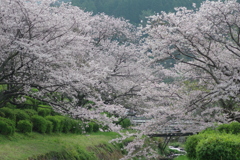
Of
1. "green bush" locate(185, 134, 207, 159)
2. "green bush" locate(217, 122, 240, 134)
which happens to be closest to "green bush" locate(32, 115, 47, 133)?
"green bush" locate(185, 134, 207, 159)

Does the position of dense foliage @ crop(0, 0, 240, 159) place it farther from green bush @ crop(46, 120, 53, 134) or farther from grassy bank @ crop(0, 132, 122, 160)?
grassy bank @ crop(0, 132, 122, 160)

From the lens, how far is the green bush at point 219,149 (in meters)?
8.20

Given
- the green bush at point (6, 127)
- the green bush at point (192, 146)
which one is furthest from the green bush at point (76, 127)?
the green bush at point (192, 146)

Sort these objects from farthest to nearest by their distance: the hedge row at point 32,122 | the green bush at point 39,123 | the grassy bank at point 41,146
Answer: the green bush at point 39,123, the hedge row at point 32,122, the grassy bank at point 41,146

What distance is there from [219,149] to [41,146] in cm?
618

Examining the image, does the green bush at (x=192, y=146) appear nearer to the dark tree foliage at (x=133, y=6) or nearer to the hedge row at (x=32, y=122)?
the hedge row at (x=32, y=122)

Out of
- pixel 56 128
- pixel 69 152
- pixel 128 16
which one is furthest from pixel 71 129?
pixel 128 16

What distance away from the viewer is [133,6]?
8512cm

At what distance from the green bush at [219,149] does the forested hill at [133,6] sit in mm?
71106

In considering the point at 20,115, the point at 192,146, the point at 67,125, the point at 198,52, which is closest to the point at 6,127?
the point at 20,115

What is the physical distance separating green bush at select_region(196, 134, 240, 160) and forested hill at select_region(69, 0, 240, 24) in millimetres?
71106

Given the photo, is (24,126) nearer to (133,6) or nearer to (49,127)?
(49,127)

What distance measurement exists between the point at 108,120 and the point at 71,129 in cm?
521

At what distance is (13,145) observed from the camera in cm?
899
